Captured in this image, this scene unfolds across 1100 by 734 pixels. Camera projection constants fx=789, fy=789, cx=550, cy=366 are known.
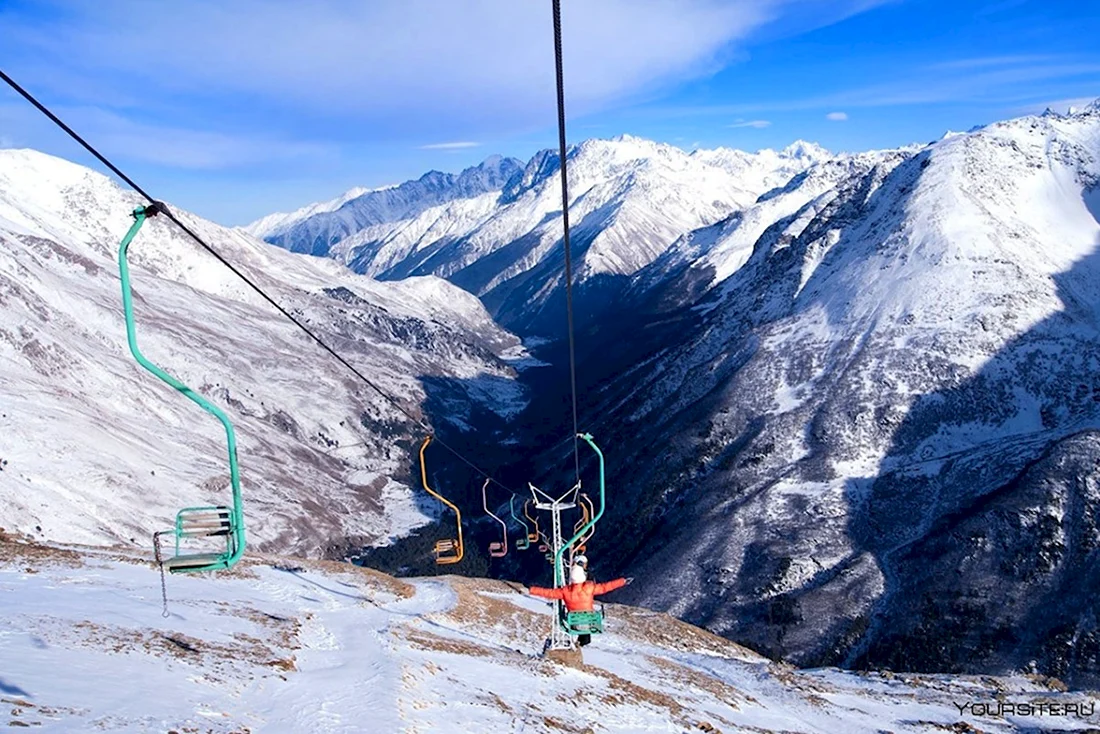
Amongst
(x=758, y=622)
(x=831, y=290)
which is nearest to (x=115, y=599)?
(x=758, y=622)

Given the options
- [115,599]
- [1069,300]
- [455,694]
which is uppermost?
[1069,300]

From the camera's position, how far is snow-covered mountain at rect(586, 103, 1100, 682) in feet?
319

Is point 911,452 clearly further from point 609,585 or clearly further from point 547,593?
point 609,585

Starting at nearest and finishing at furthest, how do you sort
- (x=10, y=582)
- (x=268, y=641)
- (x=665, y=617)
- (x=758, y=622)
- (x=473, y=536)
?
1. (x=268, y=641)
2. (x=10, y=582)
3. (x=665, y=617)
4. (x=758, y=622)
5. (x=473, y=536)

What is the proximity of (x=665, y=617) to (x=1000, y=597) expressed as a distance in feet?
176

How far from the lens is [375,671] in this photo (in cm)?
2994

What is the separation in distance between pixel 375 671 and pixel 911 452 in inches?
4826

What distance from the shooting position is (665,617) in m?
67.9

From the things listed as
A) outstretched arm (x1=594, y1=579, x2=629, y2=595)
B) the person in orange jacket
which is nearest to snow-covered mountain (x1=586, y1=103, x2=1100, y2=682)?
the person in orange jacket

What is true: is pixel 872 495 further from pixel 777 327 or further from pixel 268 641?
pixel 268 641

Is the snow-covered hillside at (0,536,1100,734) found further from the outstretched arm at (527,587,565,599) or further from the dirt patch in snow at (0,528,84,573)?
the outstretched arm at (527,587,565,599)

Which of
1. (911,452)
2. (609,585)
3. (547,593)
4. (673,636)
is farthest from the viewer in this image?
(911,452)

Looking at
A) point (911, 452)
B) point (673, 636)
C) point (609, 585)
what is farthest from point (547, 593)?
point (911, 452)

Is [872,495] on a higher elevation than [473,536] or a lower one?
higher
